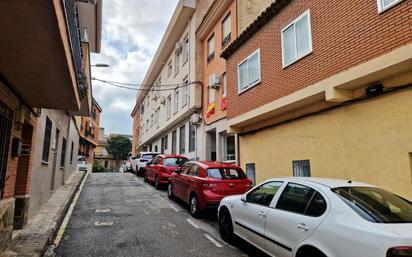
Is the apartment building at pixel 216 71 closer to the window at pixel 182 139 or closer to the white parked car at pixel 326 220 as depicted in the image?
the window at pixel 182 139

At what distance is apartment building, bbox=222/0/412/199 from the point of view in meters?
6.04

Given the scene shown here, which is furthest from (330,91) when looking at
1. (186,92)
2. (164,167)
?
(186,92)

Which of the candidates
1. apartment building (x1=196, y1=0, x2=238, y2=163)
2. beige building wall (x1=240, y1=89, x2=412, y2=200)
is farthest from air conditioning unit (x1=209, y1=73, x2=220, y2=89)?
beige building wall (x1=240, y1=89, x2=412, y2=200)

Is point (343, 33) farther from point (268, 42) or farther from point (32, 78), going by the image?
point (32, 78)

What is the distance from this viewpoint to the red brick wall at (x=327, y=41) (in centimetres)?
607

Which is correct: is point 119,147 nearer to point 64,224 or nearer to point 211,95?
Result: point 211,95

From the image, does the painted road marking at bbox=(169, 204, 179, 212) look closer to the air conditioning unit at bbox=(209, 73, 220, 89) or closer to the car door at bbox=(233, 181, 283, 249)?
the car door at bbox=(233, 181, 283, 249)

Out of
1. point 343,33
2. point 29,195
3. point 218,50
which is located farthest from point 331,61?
point 218,50

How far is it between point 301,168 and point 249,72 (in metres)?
4.14

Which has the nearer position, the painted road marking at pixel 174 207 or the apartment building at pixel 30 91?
the apartment building at pixel 30 91

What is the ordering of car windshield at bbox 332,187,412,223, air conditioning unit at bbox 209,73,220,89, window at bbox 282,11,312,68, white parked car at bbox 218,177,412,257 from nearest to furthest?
white parked car at bbox 218,177,412,257
car windshield at bbox 332,187,412,223
window at bbox 282,11,312,68
air conditioning unit at bbox 209,73,220,89

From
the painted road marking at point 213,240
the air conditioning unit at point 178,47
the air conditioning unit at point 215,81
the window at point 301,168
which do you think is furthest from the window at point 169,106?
the painted road marking at point 213,240

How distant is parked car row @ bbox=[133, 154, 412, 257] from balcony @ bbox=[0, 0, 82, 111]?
394cm

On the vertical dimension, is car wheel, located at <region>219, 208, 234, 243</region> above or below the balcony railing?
below
